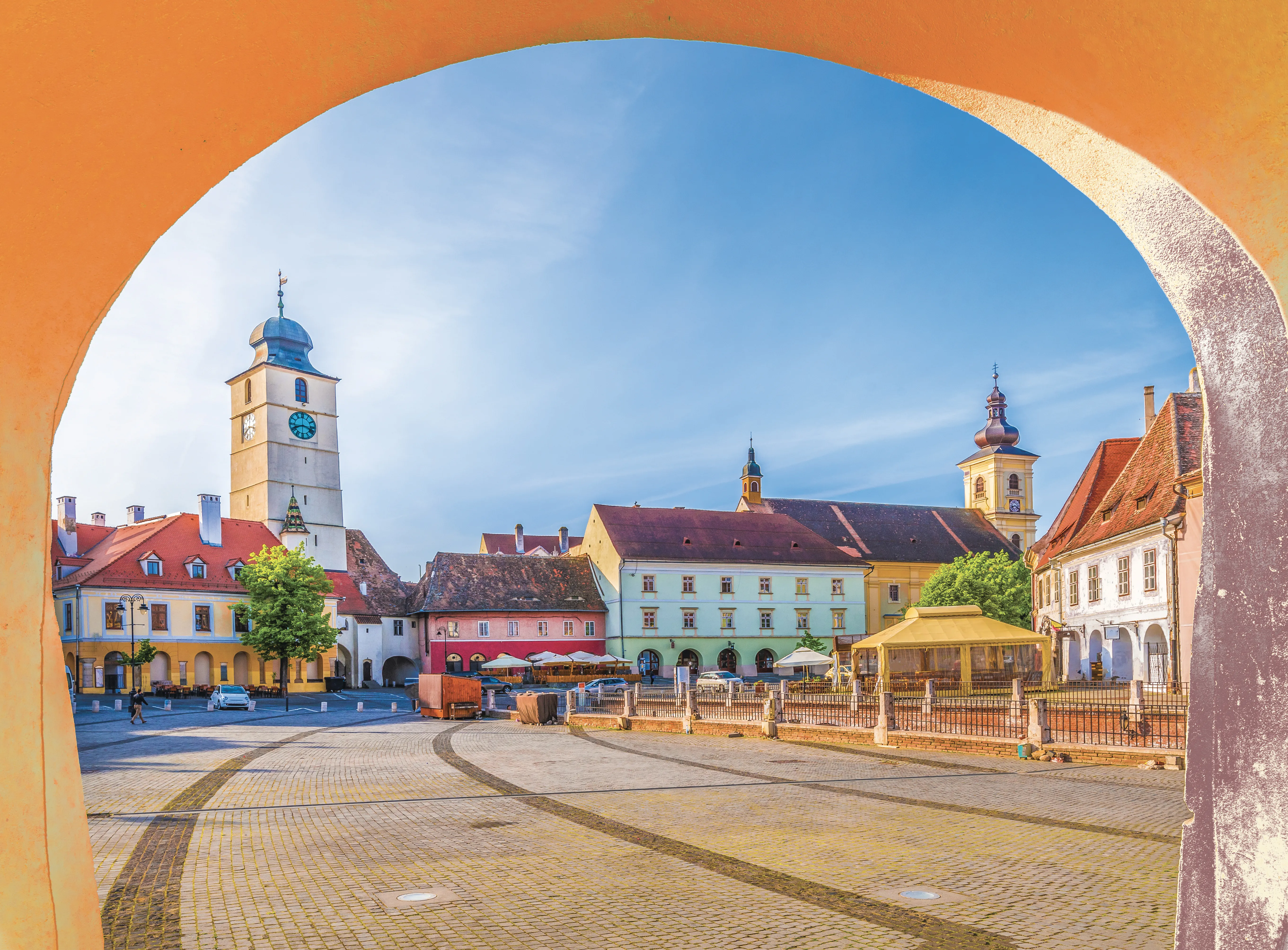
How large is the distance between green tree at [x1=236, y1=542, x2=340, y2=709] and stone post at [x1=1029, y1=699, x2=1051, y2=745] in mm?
41517

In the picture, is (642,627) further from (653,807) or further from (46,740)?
(46,740)

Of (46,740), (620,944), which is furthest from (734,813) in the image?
(46,740)

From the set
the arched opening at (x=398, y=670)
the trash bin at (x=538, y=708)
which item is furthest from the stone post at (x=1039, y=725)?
the arched opening at (x=398, y=670)

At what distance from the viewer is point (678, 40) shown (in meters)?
3.49

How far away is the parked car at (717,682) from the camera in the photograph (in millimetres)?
42469

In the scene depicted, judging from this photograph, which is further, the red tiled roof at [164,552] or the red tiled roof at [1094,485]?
the red tiled roof at [164,552]

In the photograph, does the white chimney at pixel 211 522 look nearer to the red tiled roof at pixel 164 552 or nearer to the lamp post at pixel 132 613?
the red tiled roof at pixel 164 552

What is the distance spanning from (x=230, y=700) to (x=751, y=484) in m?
46.4

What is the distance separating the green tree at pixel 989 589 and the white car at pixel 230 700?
37531 millimetres

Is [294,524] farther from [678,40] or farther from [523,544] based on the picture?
[678,40]

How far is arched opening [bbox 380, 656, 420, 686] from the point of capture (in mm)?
69750

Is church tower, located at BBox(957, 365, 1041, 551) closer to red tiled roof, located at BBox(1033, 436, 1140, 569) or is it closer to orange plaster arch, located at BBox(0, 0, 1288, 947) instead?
red tiled roof, located at BBox(1033, 436, 1140, 569)

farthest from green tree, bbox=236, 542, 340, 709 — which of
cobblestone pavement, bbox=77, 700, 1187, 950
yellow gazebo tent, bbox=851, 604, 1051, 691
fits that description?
cobblestone pavement, bbox=77, 700, 1187, 950

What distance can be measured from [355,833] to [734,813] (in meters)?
5.11
